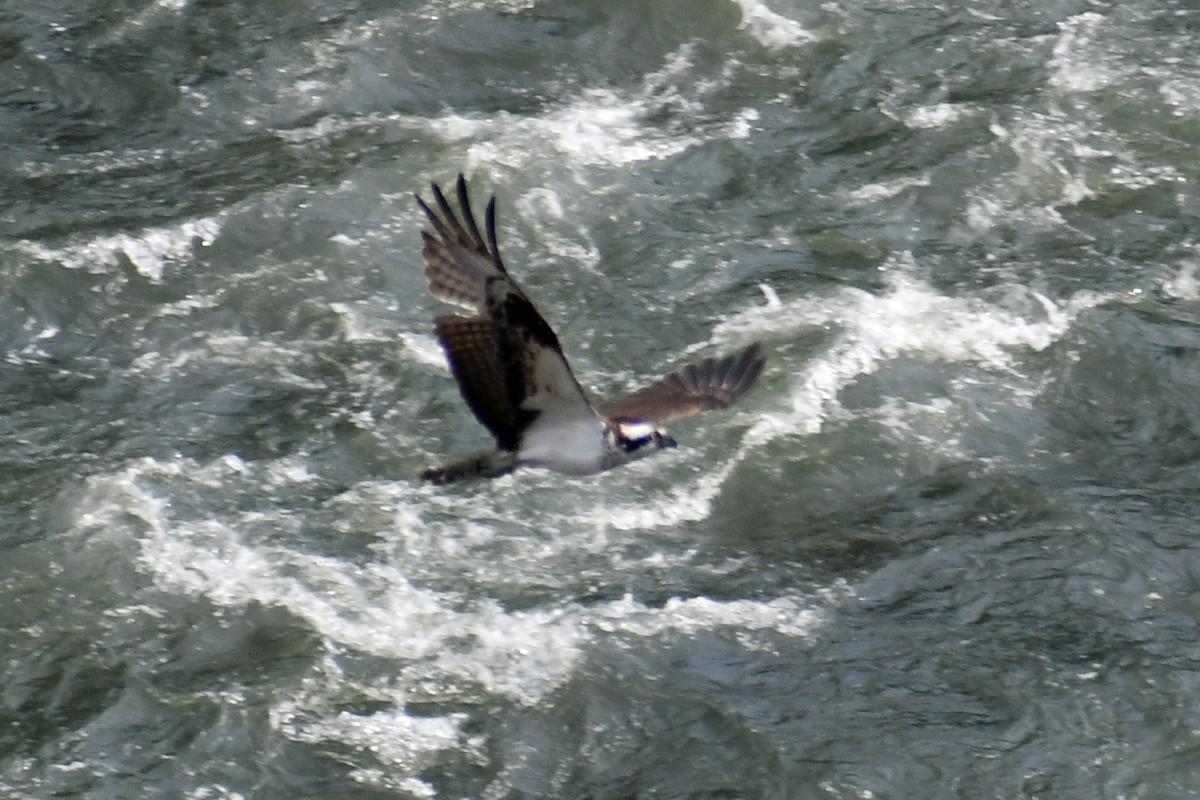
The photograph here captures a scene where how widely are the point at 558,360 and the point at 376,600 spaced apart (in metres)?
1.14

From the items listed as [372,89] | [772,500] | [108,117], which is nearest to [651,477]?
[772,500]

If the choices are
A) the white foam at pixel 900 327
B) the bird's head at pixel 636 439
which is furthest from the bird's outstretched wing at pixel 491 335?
the white foam at pixel 900 327

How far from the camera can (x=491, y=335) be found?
5.80m

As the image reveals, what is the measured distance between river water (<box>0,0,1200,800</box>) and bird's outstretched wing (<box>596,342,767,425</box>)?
16.3 inches

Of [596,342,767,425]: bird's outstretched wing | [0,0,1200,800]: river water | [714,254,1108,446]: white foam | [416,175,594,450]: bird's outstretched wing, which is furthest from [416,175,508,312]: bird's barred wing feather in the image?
[714,254,1108,446]: white foam

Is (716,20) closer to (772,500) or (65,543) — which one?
(772,500)

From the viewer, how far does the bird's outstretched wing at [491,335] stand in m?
5.68

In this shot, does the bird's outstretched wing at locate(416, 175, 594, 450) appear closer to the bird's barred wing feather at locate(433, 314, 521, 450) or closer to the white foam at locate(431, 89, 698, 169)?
the bird's barred wing feather at locate(433, 314, 521, 450)

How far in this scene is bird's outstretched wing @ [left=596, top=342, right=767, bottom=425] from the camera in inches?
260

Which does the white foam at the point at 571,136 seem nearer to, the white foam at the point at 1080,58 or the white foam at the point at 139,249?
the white foam at the point at 139,249

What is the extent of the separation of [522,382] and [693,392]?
940 millimetres

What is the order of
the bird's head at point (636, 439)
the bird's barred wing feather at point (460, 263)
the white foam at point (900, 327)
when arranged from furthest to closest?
the white foam at point (900, 327)
the bird's head at point (636, 439)
the bird's barred wing feather at point (460, 263)

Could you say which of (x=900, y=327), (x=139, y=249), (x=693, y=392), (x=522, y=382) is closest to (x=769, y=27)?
(x=900, y=327)

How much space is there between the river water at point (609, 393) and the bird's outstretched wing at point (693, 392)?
1.36ft
